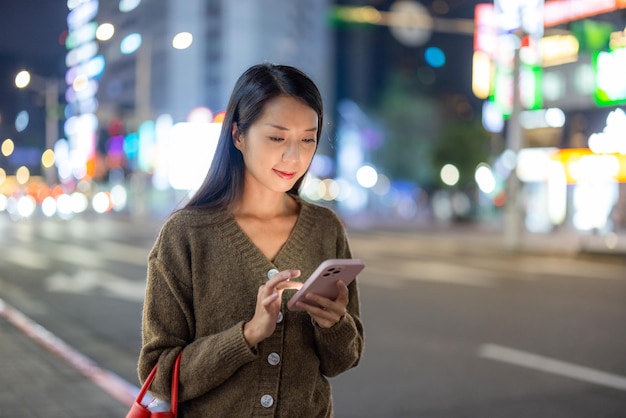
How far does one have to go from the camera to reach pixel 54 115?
9.46 meters

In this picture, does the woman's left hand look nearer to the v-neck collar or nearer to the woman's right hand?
the woman's right hand

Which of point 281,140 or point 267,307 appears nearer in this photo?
point 267,307

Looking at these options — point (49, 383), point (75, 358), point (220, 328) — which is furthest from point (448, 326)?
point (220, 328)

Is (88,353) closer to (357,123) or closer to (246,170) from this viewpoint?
(246,170)

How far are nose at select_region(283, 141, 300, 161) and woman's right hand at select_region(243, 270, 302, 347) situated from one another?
358mm

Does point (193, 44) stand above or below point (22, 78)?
above

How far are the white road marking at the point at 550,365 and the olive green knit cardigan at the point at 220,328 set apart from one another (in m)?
5.30

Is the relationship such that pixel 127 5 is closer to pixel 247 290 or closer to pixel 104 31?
pixel 104 31

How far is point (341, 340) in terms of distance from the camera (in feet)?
6.85

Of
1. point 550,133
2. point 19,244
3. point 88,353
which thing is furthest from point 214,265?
point 550,133

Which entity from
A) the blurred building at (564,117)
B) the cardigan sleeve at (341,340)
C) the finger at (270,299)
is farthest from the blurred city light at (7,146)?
the blurred building at (564,117)

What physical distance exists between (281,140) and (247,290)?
16.4 inches

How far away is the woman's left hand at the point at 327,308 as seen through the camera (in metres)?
1.96

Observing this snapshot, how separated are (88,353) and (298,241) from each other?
5996 millimetres
